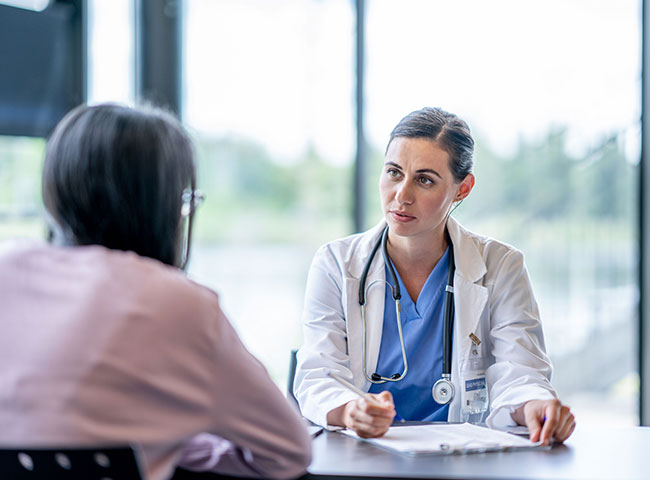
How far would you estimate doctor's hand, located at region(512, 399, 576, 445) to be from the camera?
4.39 feet

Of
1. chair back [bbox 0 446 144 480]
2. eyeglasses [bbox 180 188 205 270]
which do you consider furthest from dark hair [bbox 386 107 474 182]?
chair back [bbox 0 446 144 480]

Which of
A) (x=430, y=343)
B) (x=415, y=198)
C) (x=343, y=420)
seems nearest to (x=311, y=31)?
(x=415, y=198)

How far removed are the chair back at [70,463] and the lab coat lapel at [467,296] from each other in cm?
101

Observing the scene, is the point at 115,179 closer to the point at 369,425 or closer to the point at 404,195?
the point at 369,425

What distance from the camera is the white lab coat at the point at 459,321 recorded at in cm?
161

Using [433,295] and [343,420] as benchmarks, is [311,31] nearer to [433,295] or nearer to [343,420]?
[433,295]

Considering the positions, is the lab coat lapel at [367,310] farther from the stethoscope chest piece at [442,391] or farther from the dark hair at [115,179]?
the dark hair at [115,179]

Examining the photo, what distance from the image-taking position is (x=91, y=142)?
1018 millimetres

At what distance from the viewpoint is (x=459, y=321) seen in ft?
5.76

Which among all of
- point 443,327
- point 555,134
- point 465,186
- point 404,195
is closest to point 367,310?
point 443,327

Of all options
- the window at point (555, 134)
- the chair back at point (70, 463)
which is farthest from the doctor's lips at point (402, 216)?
the window at point (555, 134)

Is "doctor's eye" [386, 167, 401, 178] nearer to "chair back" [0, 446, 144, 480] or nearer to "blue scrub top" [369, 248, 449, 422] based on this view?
"blue scrub top" [369, 248, 449, 422]

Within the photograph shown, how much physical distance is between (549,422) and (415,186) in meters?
0.70

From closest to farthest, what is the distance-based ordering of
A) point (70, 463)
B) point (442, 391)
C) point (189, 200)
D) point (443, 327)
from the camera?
point (70, 463)
point (189, 200)
point (442, 391)
point (443, 327)
